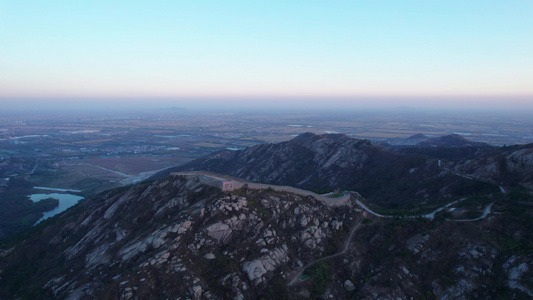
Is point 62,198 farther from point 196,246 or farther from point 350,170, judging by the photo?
point 350,170

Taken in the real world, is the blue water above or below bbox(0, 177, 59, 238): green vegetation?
below

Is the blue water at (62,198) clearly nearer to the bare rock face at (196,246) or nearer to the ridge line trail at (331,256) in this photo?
the bare rock face at (196,246)

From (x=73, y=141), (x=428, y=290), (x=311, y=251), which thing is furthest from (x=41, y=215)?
(x=73, y=141)

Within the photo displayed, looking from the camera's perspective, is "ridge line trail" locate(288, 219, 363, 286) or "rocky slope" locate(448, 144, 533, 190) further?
"rocky slope" locate(448, 144, 533, 190)

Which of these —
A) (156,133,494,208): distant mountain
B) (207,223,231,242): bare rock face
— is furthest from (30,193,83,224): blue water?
(207,223,231,242): bare rock face

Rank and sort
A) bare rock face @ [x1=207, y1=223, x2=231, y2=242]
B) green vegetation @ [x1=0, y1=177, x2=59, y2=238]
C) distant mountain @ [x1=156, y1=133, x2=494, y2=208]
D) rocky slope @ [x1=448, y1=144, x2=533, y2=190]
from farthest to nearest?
green vegetation @ [x1=0, y1=177, x2=59, y2=238]
distant mountain @ [x1=156, y1=133, x2=494, y2=208]
rocky slope @ [x1=448, y1=144, x2=533, y2=190]
bare rock face @ [x1=207, y1=223, x2=231, y2=242]

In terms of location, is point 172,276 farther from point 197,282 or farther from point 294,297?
point 294,297

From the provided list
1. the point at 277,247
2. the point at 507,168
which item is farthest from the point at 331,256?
the point at 507,168

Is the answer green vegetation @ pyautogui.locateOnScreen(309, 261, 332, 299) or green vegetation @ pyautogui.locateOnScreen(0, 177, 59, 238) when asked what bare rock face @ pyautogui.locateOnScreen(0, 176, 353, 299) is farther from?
green vegetation @ pyautogui.locateOnScreen(0, 177, 59, 238)

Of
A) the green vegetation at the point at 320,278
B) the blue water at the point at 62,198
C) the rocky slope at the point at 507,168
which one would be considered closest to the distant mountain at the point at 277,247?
the green vegetation at the point at 320,278

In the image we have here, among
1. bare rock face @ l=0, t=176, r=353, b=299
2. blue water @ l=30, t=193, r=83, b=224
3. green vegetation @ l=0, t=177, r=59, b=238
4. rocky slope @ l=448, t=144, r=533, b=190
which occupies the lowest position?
blue water @ l=30, t=193, r=83, b=224
